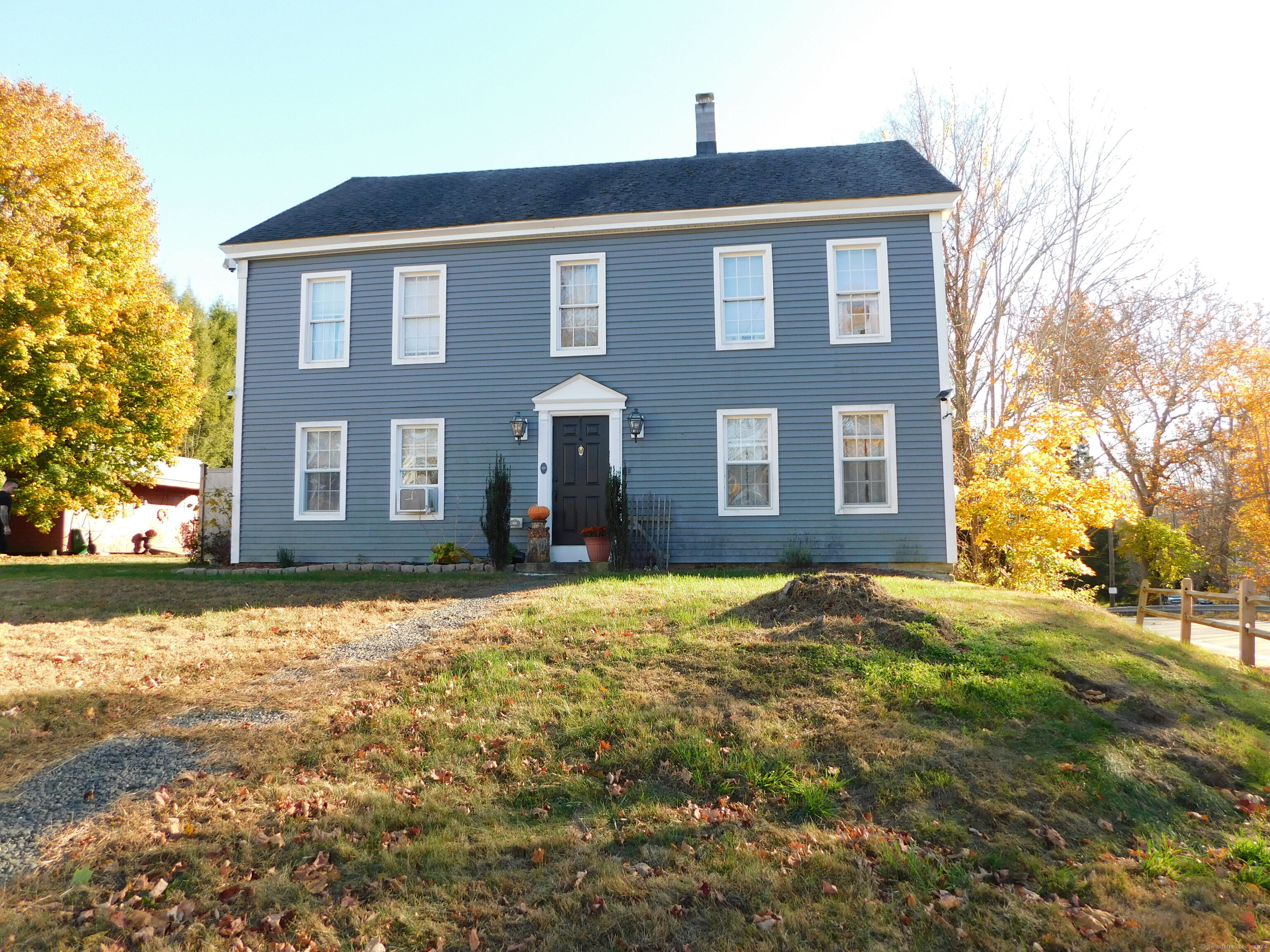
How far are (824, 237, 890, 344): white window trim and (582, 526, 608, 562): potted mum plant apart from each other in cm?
491

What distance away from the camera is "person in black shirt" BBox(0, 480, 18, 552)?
19062 millimetres

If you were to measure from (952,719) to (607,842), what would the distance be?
8.17 feet

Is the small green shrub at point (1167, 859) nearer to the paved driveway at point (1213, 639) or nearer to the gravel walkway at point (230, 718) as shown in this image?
the gravel walkway at point (230, 718)

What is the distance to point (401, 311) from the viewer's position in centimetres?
1318

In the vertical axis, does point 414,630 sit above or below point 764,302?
below

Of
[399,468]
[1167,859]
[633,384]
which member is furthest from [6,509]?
[1167,859]

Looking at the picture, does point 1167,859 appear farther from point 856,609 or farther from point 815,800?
point 856,609

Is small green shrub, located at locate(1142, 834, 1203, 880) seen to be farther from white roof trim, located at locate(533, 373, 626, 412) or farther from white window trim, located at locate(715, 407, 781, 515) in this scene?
white roof trim, located at locate(533, 373, 626, 412)

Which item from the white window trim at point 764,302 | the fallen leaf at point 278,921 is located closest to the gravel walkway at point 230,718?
the fallen leaf at point 278,921

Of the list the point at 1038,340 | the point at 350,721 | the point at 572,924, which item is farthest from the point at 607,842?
Result: the point at 1038,340

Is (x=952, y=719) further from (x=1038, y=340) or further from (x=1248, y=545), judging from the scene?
(x=1248, y=545)

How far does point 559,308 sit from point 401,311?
289cm

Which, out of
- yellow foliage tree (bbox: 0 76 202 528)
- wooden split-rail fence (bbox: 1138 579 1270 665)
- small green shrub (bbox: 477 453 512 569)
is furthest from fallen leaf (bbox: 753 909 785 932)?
yellow foliage tree (bbox: 0 76 202 528)

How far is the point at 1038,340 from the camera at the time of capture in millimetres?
18031
